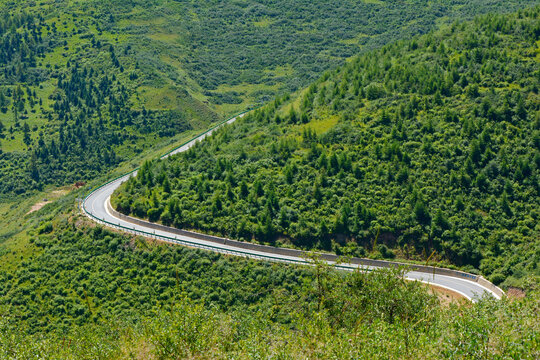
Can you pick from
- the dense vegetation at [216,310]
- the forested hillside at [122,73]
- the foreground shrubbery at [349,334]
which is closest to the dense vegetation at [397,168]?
the dense vegetation at [216,310]

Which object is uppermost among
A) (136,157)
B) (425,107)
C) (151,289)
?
(425,107)

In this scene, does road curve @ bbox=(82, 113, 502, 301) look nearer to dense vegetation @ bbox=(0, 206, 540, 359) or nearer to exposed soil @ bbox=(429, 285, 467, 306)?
exposed soil @ bbox=(429, 285, 467, 306)

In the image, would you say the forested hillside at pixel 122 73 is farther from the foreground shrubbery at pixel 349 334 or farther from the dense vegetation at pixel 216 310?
the foreground shrubbery at pixel 349 334

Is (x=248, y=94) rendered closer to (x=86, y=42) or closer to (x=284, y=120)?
(x=86, y=42)

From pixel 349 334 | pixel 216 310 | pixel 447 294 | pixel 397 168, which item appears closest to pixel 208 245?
pixel 216 310

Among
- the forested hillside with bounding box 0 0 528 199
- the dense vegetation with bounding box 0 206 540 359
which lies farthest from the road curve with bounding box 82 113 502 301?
the forested hillside with bounding box 0 0 528 199

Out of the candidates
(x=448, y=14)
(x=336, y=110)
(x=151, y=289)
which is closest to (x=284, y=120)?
(x=336, y=110)
